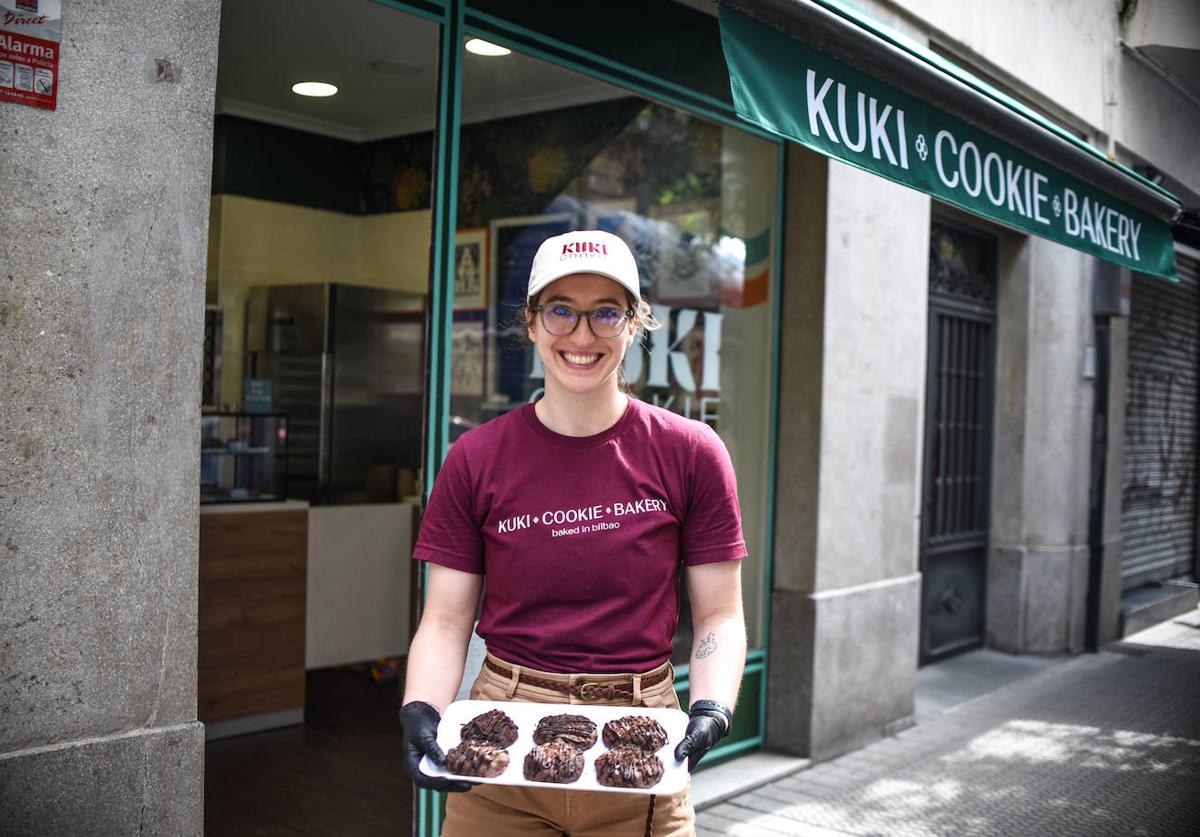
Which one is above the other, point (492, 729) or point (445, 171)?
point (445, 171)

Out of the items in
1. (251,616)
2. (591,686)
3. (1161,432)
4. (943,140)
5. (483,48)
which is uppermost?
(483,48)

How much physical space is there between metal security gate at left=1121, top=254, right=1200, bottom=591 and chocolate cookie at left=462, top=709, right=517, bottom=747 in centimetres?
982

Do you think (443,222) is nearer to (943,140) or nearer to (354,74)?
(943,140)

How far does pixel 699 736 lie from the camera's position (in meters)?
2.18

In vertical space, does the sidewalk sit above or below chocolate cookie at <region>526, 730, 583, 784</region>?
below

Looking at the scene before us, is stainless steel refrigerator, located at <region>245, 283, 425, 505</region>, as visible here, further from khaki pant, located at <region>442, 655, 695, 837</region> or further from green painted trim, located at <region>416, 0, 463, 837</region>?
khaki pant, located at <region>442, 655, 695, 837</region>

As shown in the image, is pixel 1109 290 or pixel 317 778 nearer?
pixel 317 778

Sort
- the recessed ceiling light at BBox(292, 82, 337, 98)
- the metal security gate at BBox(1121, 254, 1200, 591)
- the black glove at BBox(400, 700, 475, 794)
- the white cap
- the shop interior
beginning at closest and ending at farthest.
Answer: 1. the black glove at BBox(400, 700, 475, 794)
2. the white cap
3. the shop interior
4. the recessed ceiling light at BBox(292, 82, 337, 98)
5. the metal security gate at BBox(1121, 254, 1200, 591)

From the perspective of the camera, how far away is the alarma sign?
279 cm

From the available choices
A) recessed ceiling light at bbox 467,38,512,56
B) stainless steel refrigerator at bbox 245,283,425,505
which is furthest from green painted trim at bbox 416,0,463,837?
stainless steel refrigerator at bbox 245,283,425,505

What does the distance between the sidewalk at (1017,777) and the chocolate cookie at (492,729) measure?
3.30 meters

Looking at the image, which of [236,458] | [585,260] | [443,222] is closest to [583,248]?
[585,260]

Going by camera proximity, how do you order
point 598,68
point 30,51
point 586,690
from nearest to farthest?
1. point 586,690
2. point 30,51
3. point 598,68

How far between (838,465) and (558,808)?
14.3ft
